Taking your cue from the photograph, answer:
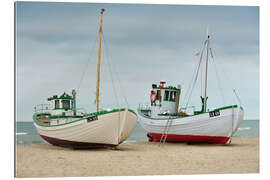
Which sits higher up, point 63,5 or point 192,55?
point 63,5

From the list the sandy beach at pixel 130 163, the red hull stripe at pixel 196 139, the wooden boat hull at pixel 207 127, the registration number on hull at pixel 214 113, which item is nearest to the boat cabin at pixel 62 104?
the sandy beach at pixel 130 163

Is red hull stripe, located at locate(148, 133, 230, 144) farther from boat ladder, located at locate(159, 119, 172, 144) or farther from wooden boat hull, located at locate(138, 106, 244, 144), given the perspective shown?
boat ladder, located at locate(159, 119, 172, 144)

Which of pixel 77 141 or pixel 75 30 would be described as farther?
pixel 77 141

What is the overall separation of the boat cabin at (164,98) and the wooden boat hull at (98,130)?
A: 482 cm

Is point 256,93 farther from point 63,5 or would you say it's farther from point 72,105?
point 72,105

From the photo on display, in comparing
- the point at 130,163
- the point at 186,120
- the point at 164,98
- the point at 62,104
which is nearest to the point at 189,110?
the point at 186,120

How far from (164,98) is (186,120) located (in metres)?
2.73

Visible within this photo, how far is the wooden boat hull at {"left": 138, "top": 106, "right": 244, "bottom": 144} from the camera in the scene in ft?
48.4

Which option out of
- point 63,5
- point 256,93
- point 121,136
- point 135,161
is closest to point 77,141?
point 121,136

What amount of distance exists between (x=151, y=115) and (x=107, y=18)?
7.61 meters

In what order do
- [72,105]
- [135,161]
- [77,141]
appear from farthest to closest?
[72,105], [77,141], [135,161]

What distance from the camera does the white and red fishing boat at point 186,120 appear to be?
1478 cm

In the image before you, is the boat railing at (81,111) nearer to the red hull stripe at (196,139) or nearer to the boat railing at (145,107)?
the red hull stripe at (196,139)

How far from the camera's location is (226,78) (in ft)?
42.7
